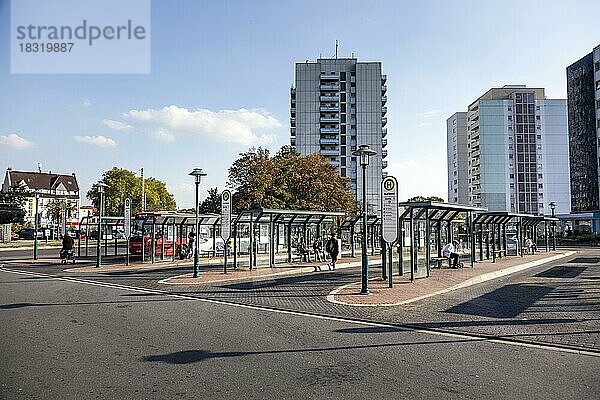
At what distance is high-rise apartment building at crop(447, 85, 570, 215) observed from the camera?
112 m

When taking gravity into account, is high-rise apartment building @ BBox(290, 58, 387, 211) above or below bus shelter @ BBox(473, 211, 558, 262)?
above

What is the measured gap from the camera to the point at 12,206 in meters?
72.2

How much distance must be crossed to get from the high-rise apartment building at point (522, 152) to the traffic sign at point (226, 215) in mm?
97513

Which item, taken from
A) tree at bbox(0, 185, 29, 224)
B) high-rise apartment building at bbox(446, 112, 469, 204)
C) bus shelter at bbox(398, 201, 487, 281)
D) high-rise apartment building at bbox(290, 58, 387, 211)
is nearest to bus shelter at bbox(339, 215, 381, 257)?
bus shelter at bbox(398, 201, 487, 281)

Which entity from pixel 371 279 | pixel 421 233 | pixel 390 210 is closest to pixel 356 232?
pixel 421 233

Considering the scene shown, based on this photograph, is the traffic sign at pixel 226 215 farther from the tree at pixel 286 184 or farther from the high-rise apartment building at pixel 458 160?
the high-rise apartment building at pixel 458 160

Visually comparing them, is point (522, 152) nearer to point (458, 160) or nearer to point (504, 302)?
point (458, 160)

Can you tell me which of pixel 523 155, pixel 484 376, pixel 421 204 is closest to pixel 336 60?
pixel 523 155

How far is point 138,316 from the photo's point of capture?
12.2 metres

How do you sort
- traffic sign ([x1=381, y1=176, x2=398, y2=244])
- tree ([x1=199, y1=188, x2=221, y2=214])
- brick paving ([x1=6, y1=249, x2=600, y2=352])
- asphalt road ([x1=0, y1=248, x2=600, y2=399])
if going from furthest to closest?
tree ([x1=199, y1=188, x2=221, y2=214]), traffic sign ([x1=381, y1=176, x2=398, y2=244]), brick paving ([x1=6, y1=249, x2=600, y2=352]), asphalt road ([x1=0, y1=248, x2=600, y2=399])

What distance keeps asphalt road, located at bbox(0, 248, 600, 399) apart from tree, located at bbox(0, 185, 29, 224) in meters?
61.4

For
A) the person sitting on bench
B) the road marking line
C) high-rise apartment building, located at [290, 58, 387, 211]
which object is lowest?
the road marking line

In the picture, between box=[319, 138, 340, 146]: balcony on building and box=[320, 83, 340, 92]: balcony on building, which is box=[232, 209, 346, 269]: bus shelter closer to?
box=[319, 138, 340, 146]: balcony on building

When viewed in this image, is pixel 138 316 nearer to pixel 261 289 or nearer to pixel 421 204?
pixel 261 289
